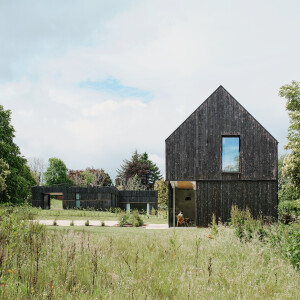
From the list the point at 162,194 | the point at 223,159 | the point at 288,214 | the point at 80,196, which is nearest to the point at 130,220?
the point at 223,159

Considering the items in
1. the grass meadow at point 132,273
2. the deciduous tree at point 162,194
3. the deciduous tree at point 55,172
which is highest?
the deciduous tree at point 55,172

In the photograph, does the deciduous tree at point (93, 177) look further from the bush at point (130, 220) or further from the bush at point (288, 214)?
the bush at point (130, 220)

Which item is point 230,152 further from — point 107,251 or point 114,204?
point 114,204

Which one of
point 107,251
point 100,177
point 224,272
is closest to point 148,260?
point 107,251

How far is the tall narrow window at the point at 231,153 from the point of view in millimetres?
18234

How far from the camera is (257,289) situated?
15.0 ft

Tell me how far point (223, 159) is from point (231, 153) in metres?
0.51

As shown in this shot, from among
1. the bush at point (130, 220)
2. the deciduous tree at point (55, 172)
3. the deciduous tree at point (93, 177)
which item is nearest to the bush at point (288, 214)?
the bush at point (130, 220)

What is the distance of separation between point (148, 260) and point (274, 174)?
13485 millimetres

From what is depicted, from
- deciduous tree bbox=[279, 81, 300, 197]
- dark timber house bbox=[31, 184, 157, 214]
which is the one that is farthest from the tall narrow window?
dark timber house bbox=[31, 184, 157, 214]

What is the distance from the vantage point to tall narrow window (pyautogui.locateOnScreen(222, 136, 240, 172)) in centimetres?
1823

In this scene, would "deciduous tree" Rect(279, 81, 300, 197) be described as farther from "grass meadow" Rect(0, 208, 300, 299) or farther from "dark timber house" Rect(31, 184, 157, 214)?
"dark timber house" Rect(31, 184, 157, 214)

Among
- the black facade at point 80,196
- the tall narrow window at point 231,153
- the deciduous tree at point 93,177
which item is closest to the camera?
the tall narrow window at point 231,153

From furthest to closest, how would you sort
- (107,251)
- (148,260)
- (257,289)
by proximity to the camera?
(107,251)
(148,260)
(257,289)
